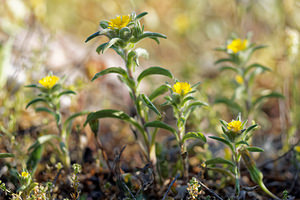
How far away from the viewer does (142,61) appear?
4578mm

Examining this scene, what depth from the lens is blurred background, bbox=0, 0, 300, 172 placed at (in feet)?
8.61

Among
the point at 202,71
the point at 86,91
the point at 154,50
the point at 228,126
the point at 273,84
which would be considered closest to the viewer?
the point at 228,126

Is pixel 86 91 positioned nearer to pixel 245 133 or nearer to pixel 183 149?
pixel 183 149

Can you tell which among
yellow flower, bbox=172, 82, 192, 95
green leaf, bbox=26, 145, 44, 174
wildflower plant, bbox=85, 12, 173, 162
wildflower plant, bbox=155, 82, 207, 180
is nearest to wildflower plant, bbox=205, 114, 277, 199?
wildflower plant, bbox=155, 82, 207, 180

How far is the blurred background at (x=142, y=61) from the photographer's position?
262 cm

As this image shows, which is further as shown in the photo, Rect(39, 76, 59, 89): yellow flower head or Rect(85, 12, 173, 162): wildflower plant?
Rect(39, 76, 59, 89): yellow flower head

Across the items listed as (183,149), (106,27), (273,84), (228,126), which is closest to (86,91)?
(106,27)

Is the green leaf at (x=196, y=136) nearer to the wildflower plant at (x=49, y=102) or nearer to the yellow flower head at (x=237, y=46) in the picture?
the wildflower plant at (x=49, y=102)

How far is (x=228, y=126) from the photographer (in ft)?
5.08

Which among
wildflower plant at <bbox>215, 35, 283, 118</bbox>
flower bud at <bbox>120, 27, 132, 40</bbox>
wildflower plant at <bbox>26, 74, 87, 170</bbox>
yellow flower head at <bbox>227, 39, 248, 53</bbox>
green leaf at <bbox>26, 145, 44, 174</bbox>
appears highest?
yellow flower head at <bbox>227, 39, 248, 53</bbox>

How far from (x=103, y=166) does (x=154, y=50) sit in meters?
3.01

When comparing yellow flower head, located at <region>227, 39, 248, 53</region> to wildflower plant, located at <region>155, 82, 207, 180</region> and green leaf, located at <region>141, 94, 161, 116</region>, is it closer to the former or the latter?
→ wildflower plant, located at <region>155, 82, 207, 180</region>

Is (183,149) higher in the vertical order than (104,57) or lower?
lower

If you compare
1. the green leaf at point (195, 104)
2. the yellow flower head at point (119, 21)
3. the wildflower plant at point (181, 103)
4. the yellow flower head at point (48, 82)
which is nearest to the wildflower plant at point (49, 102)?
the yellow flower head at point (48, 82)
